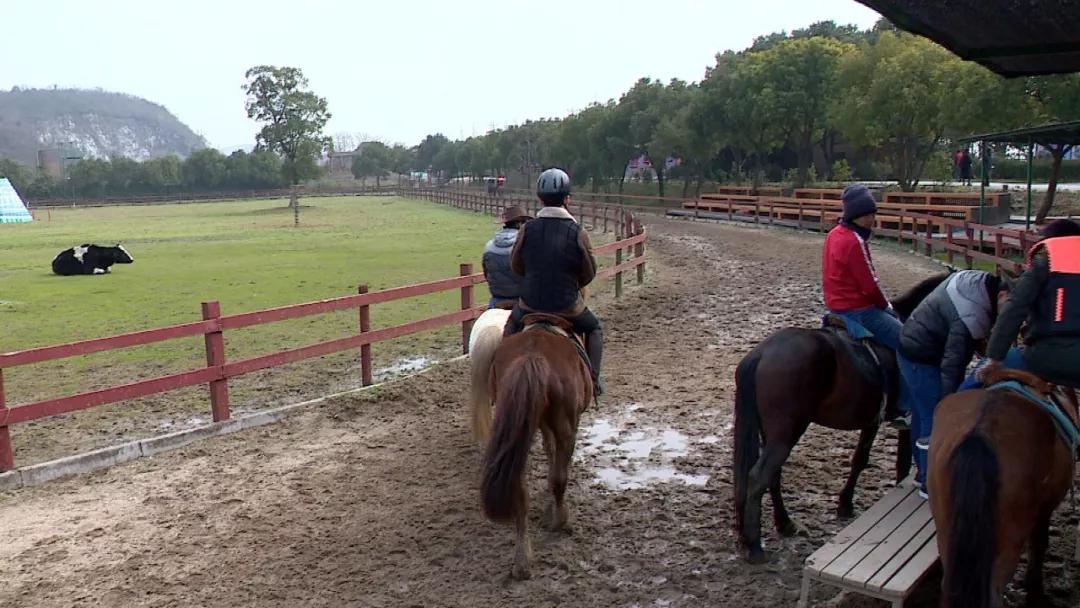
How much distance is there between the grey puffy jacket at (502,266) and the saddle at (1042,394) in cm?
404

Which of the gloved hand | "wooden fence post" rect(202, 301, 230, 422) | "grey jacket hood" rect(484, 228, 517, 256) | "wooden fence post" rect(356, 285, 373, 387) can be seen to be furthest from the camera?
"wooden fence post" rect(356, 285, 373, 387)

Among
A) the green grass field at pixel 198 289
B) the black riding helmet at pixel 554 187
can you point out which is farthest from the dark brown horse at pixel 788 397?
the green grass field at pixel 198 289

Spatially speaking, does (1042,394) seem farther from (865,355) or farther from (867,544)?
(865,355)

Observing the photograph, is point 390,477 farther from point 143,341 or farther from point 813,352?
point 813,352

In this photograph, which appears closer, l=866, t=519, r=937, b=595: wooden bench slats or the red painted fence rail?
l=866, t=519, r=937, b=595: wooden bench slats

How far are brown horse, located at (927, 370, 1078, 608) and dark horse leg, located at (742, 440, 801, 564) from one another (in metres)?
1.09

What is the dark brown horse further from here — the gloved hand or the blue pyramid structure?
the blue pyramid structure

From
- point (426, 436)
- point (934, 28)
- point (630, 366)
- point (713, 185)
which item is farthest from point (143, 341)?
point (713, 185)

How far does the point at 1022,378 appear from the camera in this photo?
3418mm

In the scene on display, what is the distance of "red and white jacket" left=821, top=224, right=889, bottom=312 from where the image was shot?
4613 mm

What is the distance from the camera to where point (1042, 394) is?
134 inches

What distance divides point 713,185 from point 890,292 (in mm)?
37215

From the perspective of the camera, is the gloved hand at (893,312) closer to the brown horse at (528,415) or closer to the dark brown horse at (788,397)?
the dark brown horse at (788,397)

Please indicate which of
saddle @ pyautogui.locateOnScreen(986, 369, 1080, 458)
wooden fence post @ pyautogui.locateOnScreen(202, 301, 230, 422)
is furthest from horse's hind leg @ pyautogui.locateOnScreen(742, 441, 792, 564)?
wooden fence post @ pyautogui.locateOnScreen(202, 301, 230, 422)
